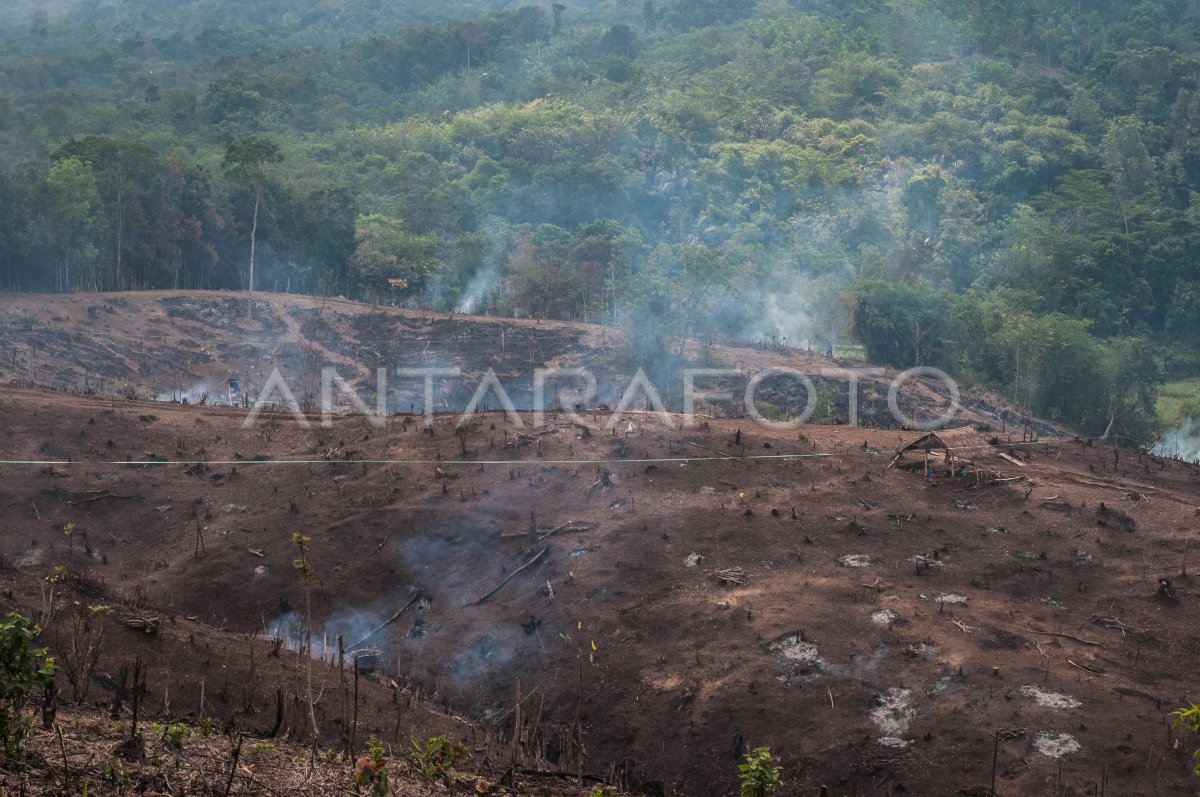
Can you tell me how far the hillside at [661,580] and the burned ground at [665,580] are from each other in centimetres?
5

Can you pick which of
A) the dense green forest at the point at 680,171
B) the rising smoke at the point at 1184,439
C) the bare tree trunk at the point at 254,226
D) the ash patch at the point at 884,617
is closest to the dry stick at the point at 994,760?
the ash patch at the point at 884,617

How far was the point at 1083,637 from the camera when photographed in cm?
1758

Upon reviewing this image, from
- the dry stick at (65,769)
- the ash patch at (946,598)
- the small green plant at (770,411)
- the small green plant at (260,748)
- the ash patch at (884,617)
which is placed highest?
the dry stick at (65,769)

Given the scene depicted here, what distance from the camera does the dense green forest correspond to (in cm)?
4472

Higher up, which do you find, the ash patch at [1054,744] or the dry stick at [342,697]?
the dry stick at [342,697]

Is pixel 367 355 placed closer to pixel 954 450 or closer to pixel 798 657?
pixel 954 450

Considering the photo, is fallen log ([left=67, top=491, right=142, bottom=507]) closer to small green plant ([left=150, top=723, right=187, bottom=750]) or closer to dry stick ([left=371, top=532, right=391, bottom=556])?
dry stick ([left=371, top=532, right=391, bottom=556])

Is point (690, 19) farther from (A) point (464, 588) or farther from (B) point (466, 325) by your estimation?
(A) point (464, 588)

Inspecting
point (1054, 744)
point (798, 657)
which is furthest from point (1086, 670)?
point (798, 657)

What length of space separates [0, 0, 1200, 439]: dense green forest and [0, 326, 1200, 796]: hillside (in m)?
17.6

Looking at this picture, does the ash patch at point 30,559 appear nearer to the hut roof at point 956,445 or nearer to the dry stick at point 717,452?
the dry stick at point 717,452

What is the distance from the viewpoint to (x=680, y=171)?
76875mm

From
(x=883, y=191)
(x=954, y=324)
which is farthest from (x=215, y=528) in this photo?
(x=883, y=191)

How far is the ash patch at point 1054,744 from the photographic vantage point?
14.8 metres
